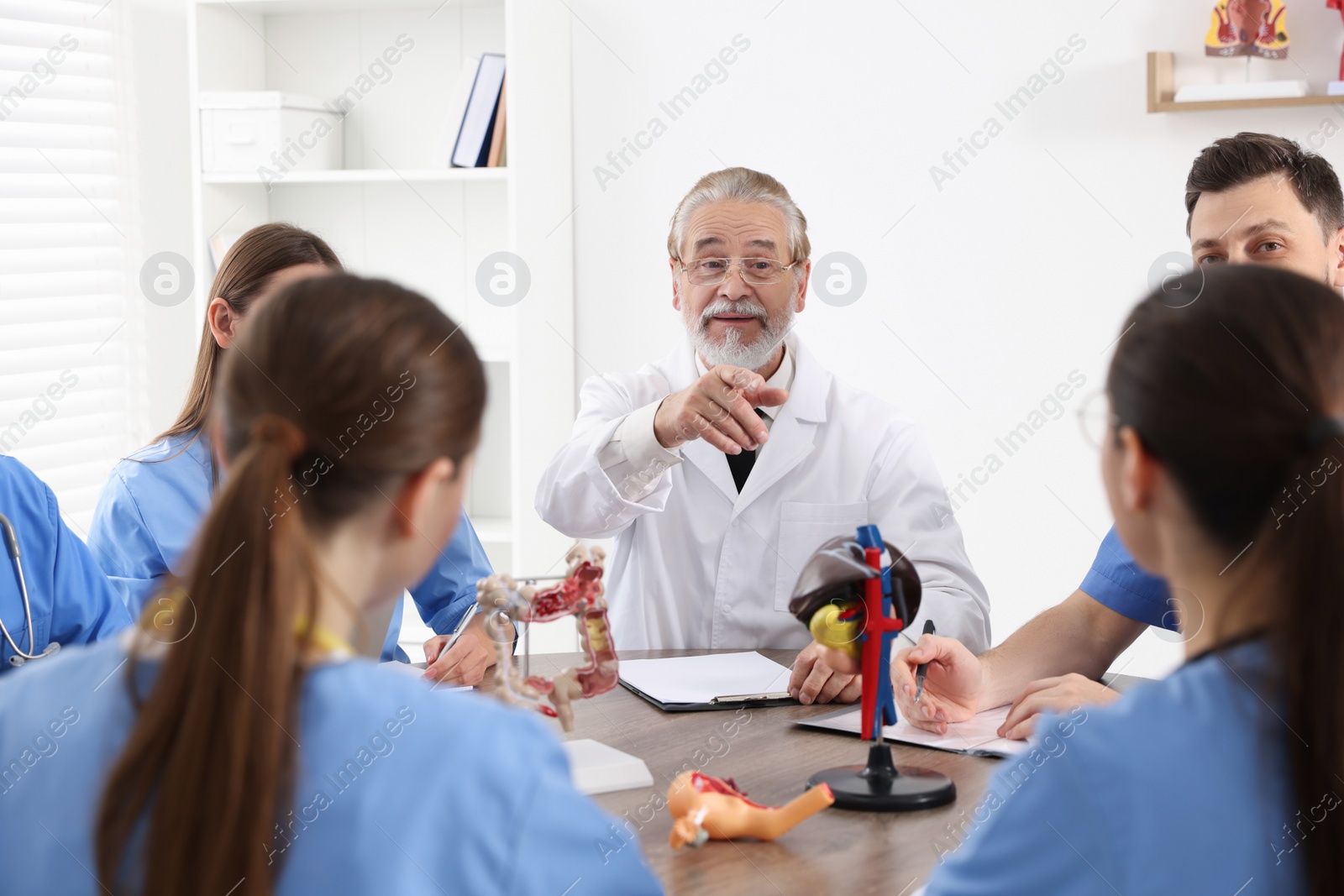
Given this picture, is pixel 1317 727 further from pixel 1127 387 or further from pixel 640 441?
pixel 640 441

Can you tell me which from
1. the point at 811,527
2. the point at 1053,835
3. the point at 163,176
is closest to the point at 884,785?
the point at 1053,835

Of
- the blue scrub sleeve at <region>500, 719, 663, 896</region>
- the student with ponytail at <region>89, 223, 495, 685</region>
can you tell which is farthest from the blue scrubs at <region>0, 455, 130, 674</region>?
the blue scrub sleeve at <region>500, 719, 663, 896</region>

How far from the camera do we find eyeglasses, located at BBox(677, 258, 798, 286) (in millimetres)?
2561

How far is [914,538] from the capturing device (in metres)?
2.29

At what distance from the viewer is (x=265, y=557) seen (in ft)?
2.87

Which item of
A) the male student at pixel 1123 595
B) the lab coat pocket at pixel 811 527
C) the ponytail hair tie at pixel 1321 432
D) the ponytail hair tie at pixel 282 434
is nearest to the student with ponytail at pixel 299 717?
the ponytail hair tie at pixel 282 434

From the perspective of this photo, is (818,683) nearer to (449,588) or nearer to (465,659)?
(465,659)

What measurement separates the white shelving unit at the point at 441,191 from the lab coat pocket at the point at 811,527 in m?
1.11

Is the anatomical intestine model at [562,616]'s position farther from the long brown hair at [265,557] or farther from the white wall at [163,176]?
the white wall at [163,176]

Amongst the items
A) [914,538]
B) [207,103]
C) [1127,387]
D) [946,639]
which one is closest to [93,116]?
[207,103]

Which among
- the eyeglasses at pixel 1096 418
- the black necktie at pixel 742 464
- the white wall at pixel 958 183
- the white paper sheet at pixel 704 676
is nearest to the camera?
the eyeglasses at pixel 1096 418

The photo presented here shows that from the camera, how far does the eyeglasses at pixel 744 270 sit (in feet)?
8.40

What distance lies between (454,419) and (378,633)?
116 cm

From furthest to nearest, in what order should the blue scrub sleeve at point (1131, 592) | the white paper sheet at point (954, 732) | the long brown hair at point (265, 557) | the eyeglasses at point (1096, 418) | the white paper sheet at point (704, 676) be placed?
the blue scrub sleeve at point (1131, 592)
the white paper sheet at point (704, 676)
the white paper sheet at point (954, 732)
the eyeglasses at point (1096, 418)
the long brown hair at point (265, 557)
